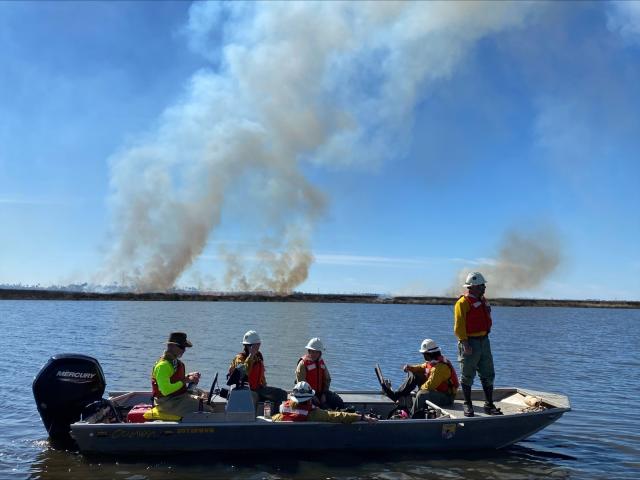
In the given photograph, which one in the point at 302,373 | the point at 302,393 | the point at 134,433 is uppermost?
the point at 302,373

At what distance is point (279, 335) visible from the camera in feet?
122

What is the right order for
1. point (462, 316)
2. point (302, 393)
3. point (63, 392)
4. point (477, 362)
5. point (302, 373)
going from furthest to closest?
point (477, 362), point (302, 373), point (462, 316), point (63, 392), point (302, 393)

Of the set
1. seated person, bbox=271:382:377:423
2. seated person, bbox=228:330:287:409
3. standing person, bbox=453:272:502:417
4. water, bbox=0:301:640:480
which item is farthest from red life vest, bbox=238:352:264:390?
standing person, bbox=453:272:502:417

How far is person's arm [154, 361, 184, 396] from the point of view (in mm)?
9266

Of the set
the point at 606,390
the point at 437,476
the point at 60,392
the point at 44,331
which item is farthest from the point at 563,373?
the point at 44,331

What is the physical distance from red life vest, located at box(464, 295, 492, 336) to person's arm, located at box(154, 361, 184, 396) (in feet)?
17.3

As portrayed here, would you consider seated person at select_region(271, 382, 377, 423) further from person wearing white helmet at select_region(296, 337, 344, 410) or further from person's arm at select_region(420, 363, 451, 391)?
person's arm at select_region(420, 363, 451, 391)

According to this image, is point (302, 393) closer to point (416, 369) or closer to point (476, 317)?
point (416, 369)

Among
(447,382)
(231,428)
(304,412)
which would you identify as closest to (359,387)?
(447,382)

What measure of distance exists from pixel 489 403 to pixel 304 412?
3.68m

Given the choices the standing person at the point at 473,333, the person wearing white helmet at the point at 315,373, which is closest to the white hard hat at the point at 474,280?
the standing person at the point at 473,333

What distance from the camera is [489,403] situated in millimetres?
10703

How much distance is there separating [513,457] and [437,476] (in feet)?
6.47

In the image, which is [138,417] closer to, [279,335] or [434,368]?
[434,368]
